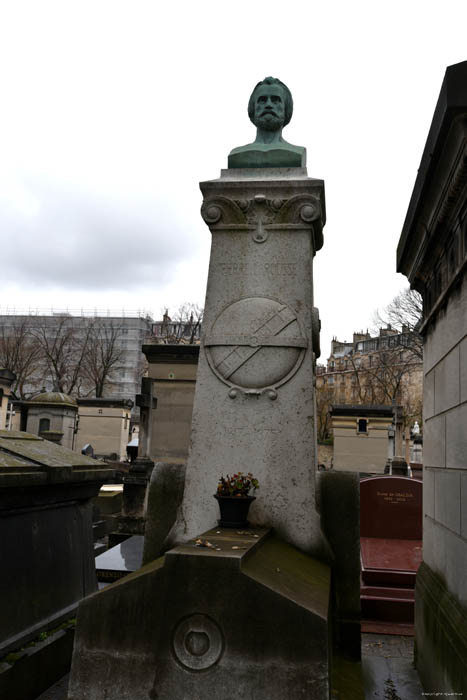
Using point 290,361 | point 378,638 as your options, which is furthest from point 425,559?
point 290,361

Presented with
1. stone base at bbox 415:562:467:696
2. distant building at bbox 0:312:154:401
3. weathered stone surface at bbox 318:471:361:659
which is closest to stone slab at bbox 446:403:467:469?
stone base at bbox 415:562:467:696

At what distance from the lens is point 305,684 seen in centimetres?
327

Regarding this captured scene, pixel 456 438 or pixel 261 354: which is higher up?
pixel 261 354

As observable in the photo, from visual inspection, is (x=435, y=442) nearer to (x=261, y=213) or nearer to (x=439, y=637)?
(x=439, y=637)

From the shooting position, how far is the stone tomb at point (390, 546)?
7320 millimetres

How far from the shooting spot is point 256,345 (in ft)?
17.6

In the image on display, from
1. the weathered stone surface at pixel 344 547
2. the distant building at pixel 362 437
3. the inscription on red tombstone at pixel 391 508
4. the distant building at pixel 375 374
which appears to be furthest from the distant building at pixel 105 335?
the weathered stone surface at pixel 344 547

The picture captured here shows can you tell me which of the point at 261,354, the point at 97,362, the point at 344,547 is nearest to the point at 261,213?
the point at 261,354

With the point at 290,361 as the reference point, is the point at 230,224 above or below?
above

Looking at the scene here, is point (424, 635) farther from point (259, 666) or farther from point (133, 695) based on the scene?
point (133, 695)

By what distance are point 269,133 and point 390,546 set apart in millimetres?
6156

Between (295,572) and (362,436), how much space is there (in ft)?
90.7

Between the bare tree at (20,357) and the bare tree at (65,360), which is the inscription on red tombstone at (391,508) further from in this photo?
the bare tree at (20,357)

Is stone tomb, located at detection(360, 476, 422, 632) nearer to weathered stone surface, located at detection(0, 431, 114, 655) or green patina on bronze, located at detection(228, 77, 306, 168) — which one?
weathered stone surface, located at detection(0, 431, 114, 655)
